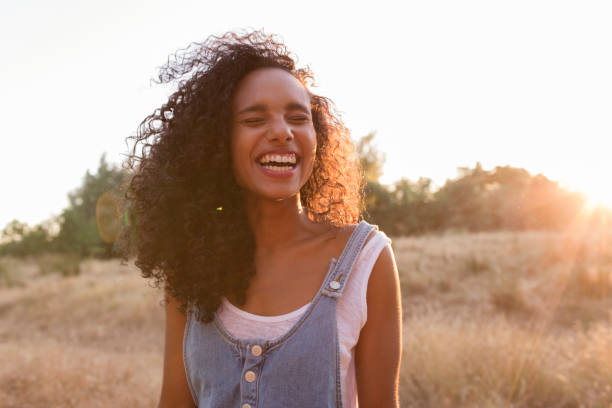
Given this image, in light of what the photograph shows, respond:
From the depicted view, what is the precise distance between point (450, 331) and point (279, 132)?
4.37 m

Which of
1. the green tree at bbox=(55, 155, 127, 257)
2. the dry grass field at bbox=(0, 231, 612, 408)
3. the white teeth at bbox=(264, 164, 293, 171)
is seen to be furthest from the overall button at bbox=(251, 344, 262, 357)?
the green tree at bbox=(55, 155, 127, 257)

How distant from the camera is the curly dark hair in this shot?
1.82 m

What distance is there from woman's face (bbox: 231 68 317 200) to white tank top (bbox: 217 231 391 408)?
387 millimetres

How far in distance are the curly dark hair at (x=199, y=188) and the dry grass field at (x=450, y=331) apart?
3.75ft

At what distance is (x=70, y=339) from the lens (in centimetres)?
863

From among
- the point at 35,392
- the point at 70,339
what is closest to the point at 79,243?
the point at 70,339

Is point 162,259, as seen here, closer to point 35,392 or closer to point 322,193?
point 322,193

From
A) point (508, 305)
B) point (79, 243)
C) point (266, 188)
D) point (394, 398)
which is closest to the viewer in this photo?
point (394, 398)

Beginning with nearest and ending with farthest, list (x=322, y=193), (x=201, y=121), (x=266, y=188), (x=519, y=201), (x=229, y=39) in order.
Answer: (x=266, y=188) → (x=201, y=121) → (x=229, y=39) → (x=322, y=193) → (x=519, y=201)

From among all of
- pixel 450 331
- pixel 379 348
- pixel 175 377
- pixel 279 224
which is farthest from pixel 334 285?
pixel 450 331

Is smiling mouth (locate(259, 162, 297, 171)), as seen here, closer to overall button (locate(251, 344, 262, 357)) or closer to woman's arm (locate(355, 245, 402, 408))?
woman's arm (locate(355, 245, 402, 408))

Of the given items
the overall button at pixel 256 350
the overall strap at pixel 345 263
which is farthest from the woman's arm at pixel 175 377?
the overall strap at pixel 345 263

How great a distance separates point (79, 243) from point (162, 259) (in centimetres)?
2817

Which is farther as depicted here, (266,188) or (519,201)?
(519,201)
